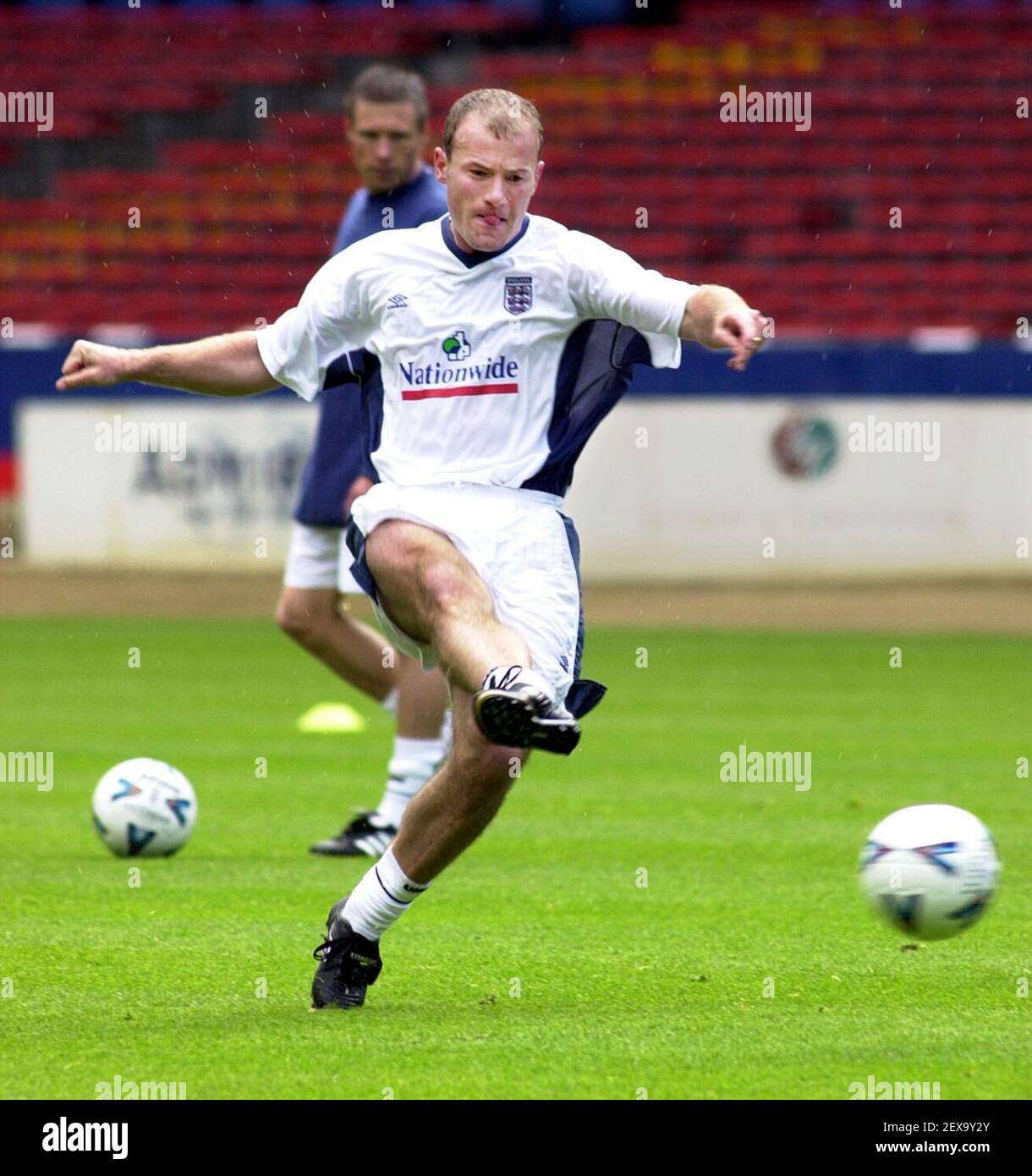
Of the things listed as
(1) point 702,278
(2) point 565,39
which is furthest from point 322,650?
(2) point 565,39

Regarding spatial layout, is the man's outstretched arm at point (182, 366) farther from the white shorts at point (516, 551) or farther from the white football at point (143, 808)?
the white football at point (143, 808)

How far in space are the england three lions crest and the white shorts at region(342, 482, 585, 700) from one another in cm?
45

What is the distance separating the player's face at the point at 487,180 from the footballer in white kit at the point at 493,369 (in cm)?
8

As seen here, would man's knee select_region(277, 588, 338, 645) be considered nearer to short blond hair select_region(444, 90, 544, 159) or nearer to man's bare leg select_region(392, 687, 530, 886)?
man's bare leg select_region(392, 687, 530, 886)

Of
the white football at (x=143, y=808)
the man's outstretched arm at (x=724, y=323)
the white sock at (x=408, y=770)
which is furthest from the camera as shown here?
the white sock at (x=408, y=770)

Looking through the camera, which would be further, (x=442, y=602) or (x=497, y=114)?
(x=497, y=114)

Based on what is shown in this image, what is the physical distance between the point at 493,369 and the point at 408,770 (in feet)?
8.56

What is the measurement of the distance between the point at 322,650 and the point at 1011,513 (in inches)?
473

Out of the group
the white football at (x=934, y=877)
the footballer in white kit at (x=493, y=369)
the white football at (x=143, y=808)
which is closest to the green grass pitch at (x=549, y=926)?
the white football at (x=143, y=808)

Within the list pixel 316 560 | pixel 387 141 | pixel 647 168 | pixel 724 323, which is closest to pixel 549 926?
pixel 724 323

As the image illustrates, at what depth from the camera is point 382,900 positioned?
17.0 feet

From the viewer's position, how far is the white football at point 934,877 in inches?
208

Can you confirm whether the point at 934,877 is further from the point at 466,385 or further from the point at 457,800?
the point at 466,385

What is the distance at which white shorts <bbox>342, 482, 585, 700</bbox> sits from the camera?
5.09 metres
